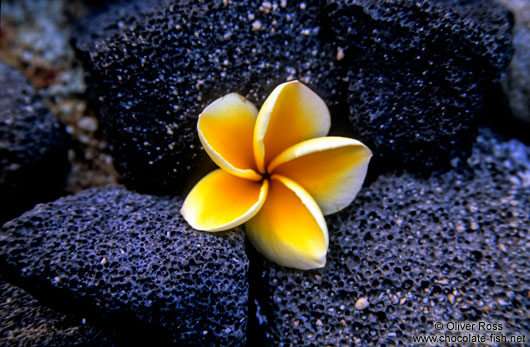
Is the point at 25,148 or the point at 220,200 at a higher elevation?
the point at 25,148

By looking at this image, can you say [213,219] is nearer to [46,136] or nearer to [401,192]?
[401,192]

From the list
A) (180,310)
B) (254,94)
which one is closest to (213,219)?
(180,310)

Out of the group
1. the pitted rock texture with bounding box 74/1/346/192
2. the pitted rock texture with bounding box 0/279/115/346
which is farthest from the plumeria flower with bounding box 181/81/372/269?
the pitted rock texture with bounding box 0/279/115/346

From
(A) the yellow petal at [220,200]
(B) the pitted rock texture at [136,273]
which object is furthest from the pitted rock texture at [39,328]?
(A) the yellow petal at [220,200]

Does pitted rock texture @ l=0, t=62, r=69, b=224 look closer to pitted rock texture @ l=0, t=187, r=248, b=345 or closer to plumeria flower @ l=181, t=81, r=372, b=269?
pitted rock texture @ l=0, t=187, r=248, b=345

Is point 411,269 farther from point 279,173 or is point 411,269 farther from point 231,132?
point 231,132

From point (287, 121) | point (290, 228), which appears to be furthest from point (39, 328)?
point (287, 121)

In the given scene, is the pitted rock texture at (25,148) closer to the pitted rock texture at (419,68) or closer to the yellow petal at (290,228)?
the yellow petal at (290,228)
